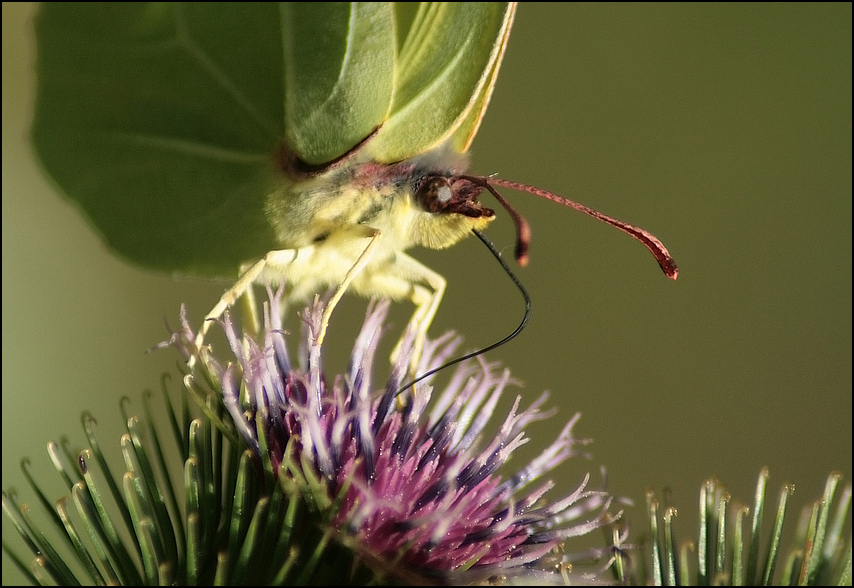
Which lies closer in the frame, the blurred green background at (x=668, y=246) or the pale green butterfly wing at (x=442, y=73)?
the pale green butterfly wing at (x=442, y=73)

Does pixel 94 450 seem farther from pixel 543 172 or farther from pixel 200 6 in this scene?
pixel 543 172

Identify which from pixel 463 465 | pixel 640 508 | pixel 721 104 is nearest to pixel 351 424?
pixel 463 465

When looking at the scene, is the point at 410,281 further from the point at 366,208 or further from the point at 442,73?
the point at 442,73

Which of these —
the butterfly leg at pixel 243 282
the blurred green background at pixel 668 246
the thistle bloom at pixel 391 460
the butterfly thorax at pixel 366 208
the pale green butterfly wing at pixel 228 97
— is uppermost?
the blurred green background at pixel 668 246

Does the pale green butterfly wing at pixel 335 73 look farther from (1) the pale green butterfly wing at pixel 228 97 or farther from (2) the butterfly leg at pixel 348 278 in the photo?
(2) the butterfly leg at pixel 348 278

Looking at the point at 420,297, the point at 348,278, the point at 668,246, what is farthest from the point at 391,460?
the point at 668,246

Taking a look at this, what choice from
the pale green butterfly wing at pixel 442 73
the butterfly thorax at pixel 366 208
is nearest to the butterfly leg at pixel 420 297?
the butterfly thorax at pixel 366 208
